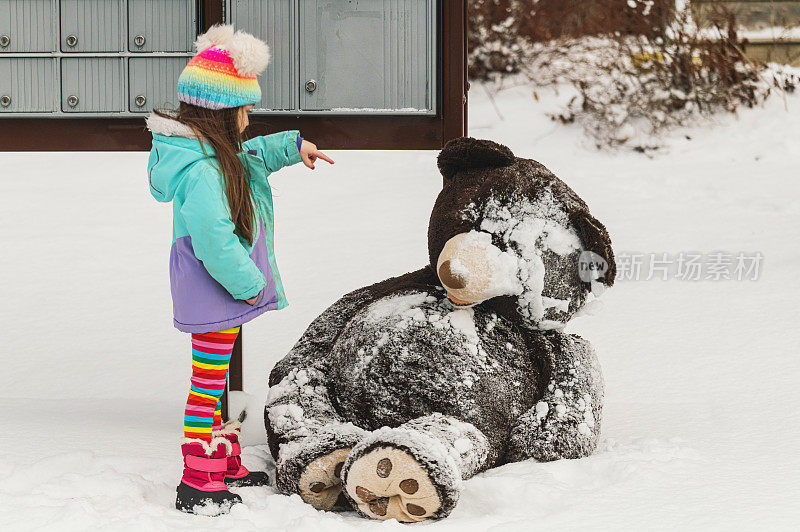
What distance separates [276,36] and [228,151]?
93cm

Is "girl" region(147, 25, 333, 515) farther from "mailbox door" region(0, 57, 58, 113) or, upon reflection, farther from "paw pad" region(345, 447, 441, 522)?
"mailbox door" region(0, 57, 58, 113)

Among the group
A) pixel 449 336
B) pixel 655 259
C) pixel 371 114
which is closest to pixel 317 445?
pixel 449 336

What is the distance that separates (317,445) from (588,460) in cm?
78

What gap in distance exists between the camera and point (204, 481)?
2.54m

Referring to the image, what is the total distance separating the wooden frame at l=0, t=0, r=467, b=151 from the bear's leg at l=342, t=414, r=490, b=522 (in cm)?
134

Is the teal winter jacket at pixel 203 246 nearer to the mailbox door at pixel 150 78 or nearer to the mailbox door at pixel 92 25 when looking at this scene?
A: the mailbox door at pixel 150 78

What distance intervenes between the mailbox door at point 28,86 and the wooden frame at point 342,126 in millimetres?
46

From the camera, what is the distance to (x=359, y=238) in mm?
5938

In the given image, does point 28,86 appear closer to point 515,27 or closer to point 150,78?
point 150,78

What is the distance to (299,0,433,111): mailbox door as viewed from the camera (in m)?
3.42

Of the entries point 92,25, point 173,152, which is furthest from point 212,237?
point 92,25

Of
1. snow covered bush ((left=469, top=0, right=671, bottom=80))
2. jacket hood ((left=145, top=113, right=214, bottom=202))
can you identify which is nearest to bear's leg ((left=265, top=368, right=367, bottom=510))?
jacket hood ((left=145, top=113, right=214, bottom=202))

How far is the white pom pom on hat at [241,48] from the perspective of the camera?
2.63 meters

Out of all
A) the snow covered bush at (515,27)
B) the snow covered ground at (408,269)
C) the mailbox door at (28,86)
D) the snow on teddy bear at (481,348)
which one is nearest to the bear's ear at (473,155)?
the snow on teddy bear at (481,348)
